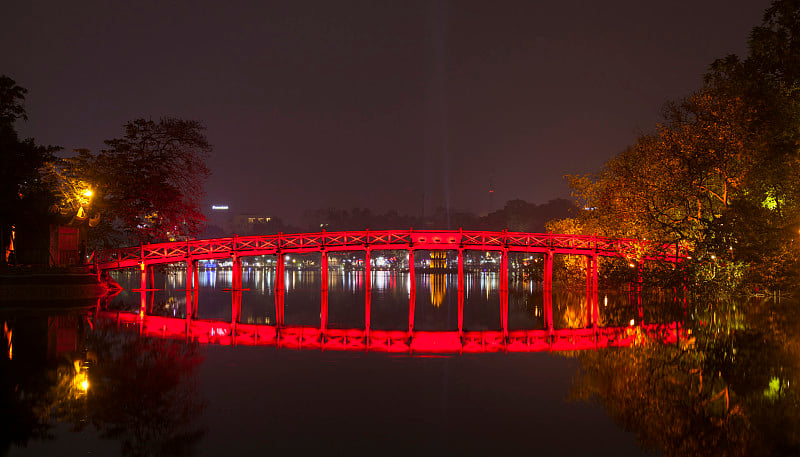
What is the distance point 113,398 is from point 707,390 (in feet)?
29.8

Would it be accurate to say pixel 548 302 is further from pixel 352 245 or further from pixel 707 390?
pixel 707 390

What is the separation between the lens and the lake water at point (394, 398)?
6.61 metres

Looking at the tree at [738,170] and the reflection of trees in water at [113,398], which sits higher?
the tree at [738,170]

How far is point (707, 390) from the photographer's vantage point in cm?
871

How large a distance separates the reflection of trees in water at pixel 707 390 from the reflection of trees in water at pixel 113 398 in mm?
5875

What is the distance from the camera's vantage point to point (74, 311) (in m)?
20.9

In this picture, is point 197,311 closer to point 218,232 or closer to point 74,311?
point 74,311

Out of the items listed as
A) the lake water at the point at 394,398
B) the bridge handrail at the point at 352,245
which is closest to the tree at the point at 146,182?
the bridge handrail at the point at 352,245

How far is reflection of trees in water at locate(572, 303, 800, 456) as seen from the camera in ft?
21.5

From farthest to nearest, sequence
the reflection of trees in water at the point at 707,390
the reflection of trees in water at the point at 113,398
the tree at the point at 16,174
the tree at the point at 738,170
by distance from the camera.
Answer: the tree at the point at 16,174 < the tree at the point at 738,170 < the reflection of trees in water at the point at 113,398 < the reflection of trees in water at the point at 707,390

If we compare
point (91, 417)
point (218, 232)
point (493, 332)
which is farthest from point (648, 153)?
point (218, 232)

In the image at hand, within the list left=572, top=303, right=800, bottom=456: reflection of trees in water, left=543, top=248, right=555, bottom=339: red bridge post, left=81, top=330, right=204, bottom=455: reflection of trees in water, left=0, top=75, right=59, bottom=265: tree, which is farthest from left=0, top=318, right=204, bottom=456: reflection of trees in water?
left=0, top=75, right=59, bottom=265: tree

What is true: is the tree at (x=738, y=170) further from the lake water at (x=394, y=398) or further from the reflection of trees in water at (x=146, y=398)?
the reflection of trees in water at (x=146, y=398)

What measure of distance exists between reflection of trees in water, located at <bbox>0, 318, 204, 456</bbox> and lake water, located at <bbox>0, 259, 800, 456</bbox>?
0.11 ft
